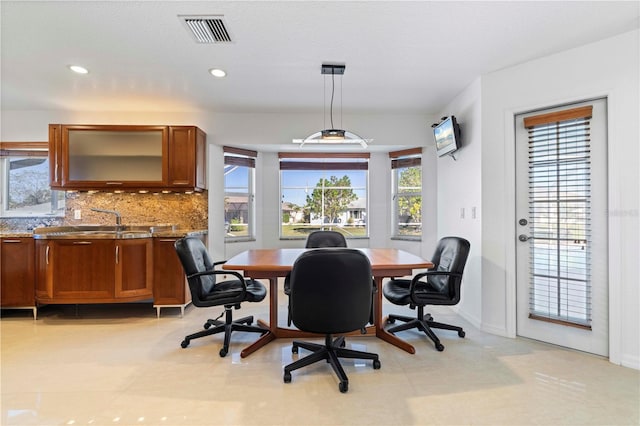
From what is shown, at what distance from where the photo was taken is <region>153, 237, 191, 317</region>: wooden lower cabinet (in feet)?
11.4

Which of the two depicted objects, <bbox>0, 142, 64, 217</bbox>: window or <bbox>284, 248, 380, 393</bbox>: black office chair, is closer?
<bbox>284, 248, 380, 393</bbox>: black office chair

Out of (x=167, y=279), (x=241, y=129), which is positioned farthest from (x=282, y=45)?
(x=167, y=279)

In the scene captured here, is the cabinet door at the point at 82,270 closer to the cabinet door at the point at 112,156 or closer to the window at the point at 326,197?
the cabinet door at the point at 112,156

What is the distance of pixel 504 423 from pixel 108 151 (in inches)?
187

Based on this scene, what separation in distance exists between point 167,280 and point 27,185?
2.63m

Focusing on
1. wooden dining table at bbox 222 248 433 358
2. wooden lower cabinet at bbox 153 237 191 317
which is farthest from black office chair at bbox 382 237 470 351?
wooden lower cabinet at bbox 153 237 191 317

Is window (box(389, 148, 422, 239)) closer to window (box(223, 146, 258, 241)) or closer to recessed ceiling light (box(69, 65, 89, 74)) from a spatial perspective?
window (box(223, 146, 258, 241))

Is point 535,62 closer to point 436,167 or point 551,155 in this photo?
point 551,155

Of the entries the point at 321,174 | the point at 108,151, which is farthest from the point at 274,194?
the point at 108,151

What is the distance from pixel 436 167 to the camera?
446cm

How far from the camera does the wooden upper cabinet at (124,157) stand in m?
3.79

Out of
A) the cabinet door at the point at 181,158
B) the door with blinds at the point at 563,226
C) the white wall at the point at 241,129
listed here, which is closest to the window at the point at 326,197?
Result: the white wall at the point at 241,129

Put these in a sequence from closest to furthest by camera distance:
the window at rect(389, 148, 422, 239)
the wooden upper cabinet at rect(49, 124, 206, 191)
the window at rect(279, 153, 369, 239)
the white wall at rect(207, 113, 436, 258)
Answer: the wooden upper cabinet at rect(49, 124, 206, 191), the white wall at rect(207, 113, 436, 258), the window at rect(389, 148, 422, 239), the window at rect(279, 153, 369, 239)

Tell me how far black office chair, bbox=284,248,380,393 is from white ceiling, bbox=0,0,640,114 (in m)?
1.70
